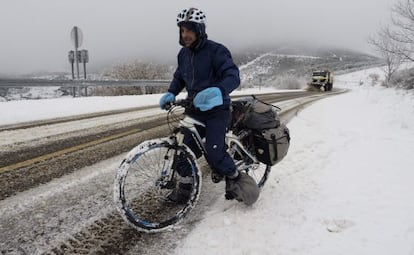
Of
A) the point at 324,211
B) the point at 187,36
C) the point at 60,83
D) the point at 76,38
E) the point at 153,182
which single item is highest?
A: the point at 76,38

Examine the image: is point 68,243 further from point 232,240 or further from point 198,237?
point 232,240

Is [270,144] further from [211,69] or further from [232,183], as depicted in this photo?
[211,69]

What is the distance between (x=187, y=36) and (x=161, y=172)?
135cm

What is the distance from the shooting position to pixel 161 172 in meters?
3.32

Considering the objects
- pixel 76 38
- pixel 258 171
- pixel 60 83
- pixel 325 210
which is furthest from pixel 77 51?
pixel 325 210

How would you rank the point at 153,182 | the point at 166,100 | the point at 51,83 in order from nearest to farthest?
the point at 166,100, the point at 153,182, the point at 51,83

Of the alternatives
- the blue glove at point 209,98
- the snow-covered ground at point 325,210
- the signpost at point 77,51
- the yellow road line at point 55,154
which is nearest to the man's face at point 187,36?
the blue glove at point 209,98

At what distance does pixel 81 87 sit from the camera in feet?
51.3

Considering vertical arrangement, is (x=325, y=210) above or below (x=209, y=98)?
below

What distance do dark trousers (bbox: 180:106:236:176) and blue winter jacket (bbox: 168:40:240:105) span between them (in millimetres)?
141

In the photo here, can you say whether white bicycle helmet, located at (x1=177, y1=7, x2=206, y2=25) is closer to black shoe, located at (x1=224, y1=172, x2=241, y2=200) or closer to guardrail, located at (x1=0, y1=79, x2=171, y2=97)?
black shoe, located at (x1=224, y1=172, x2=241, y2=200)

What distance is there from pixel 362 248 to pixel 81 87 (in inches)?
594

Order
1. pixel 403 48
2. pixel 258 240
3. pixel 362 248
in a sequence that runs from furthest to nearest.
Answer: pixel 403 48
pixel 258 240
pixel 362 248

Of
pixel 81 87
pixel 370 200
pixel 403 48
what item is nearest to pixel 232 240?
pixel 370 200
